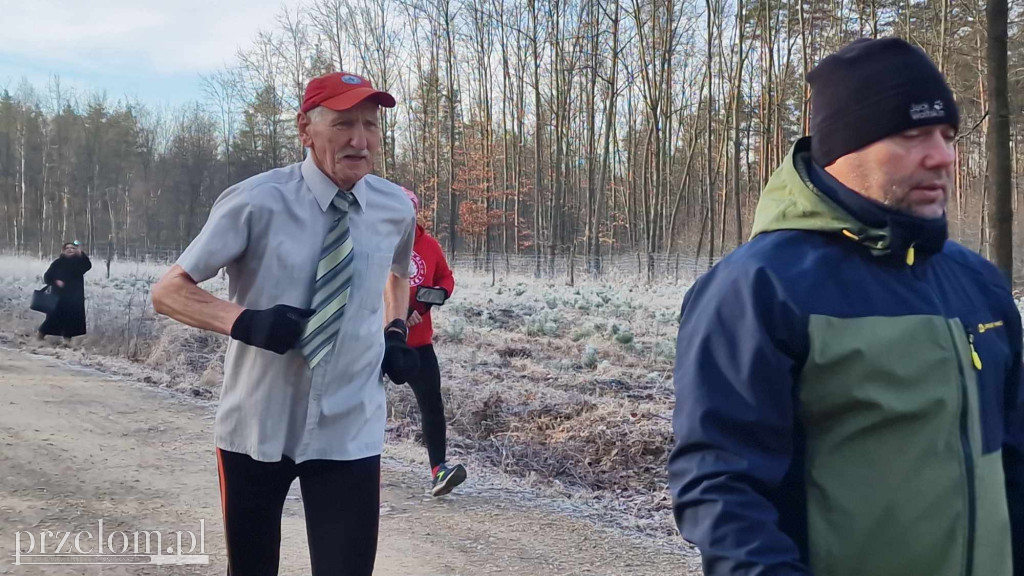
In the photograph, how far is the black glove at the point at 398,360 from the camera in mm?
2973

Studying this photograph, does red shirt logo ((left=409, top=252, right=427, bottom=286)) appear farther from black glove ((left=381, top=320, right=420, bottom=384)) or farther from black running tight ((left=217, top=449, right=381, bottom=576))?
black running tight ((left=217, top=449, right=381, bottom=576))

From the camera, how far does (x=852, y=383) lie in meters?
1.52

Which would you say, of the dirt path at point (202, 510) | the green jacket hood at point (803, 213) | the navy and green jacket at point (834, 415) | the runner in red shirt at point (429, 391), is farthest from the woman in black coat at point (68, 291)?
the navy and green jacket at point (834, 415)

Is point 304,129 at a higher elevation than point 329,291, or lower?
higher

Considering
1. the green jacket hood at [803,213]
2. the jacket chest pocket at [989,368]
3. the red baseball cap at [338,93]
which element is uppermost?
the red baseball cap at [338,93]

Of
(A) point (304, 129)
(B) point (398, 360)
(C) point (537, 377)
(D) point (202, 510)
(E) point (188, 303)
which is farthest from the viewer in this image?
(C) point (537, 377)

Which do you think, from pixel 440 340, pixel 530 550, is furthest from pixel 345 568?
pixel 440 340

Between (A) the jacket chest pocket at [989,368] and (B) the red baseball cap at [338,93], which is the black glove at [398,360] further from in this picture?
(A) the jacket chest pocket at [989,368]

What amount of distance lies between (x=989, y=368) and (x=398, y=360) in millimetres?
1903

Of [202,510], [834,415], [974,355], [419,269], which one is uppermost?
[419,269]

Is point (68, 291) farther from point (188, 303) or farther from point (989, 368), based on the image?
point (989, 368)

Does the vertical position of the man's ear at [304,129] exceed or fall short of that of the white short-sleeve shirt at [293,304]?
it exceeds it

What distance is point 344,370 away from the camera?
2.75 m

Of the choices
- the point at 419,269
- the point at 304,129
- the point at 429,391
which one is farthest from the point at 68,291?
the point at 304,129
